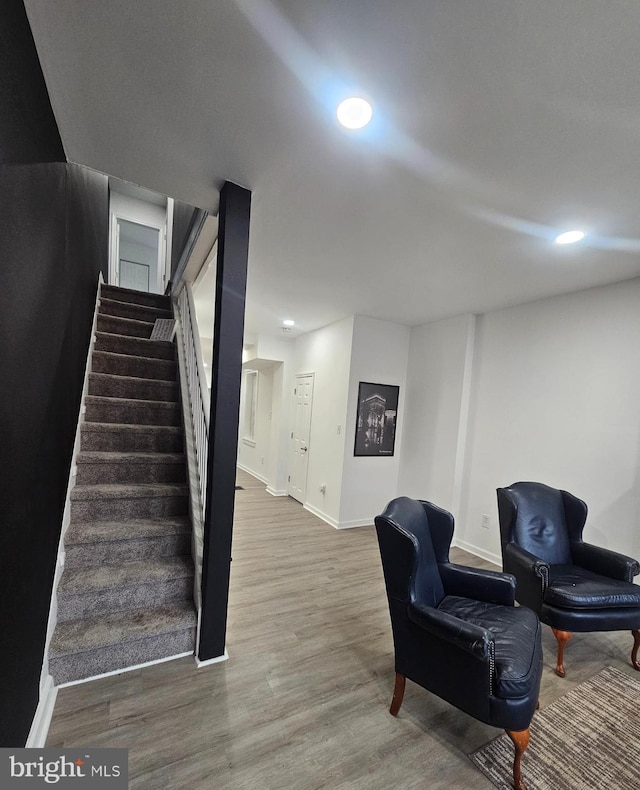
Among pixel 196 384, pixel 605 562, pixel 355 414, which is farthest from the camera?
pixel 355 414

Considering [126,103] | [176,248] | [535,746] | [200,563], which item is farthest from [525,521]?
[176,248]

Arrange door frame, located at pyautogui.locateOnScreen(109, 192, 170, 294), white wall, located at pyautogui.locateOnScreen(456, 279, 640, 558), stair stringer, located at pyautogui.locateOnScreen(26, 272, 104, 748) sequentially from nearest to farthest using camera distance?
stair stringer, located at pyautogui.locateOnScreen(26, 272, 104, 748) < white wall, located at pyautogui.locateOnScreen(456, 279, 640, 558) < door frame, located at pyautogui.locateOnScreen(109, 192, 170, 294)

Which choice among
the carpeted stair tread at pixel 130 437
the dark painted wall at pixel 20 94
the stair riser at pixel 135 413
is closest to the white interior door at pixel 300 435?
the stair riser at pixel 135 413

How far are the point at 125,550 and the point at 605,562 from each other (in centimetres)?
328

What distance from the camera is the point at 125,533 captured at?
2.21m

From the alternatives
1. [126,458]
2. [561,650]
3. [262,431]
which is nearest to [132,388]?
[126,458]

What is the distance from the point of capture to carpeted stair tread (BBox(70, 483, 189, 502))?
7.64ft

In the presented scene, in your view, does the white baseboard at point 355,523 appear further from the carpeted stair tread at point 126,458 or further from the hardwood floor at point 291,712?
the carpeted stair tread at point 126,458

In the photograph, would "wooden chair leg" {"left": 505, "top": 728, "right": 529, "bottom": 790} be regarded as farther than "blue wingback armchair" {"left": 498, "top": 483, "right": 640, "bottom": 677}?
No

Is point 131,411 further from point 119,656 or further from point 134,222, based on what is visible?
point 134,222

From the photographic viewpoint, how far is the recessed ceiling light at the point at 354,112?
4.24ft

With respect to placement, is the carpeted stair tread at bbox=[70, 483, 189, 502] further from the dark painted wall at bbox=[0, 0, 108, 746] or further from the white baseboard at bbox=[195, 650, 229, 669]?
the white baseboard at bbox=[195, 650, 229, 669]

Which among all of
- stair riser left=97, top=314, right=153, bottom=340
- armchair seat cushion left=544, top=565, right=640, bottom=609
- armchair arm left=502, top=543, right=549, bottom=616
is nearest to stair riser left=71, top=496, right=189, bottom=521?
stair riser left=97, top=314, right=153, bottom=340

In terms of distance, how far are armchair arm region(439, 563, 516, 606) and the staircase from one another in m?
1.55
